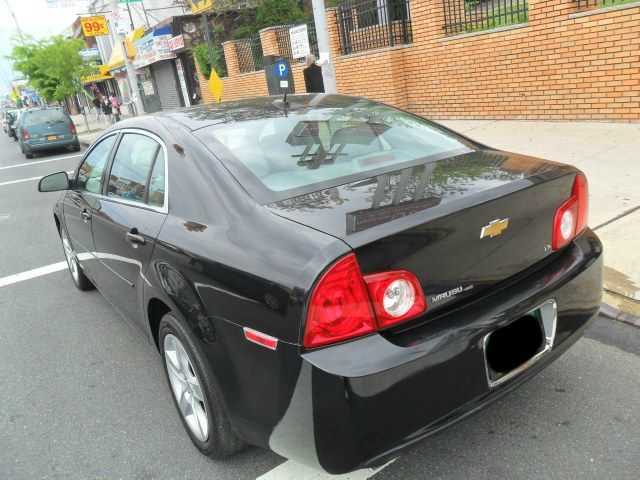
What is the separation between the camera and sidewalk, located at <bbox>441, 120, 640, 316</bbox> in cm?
383

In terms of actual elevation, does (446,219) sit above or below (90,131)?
above

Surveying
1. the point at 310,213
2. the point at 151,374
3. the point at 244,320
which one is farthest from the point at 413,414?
the point at 151,374

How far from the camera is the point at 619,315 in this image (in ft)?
11.4

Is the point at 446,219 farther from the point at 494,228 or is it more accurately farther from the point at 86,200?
the point at 86,200

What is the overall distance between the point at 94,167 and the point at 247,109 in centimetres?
150

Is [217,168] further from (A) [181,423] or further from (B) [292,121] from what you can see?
(A) [181,423]

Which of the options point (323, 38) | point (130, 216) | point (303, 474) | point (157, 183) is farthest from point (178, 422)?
point (323, 38)

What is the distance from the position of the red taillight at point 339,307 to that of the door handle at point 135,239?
1.30m

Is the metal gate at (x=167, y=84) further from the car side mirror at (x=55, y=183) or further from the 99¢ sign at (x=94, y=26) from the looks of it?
the car side mirror at (x=55, y=183)

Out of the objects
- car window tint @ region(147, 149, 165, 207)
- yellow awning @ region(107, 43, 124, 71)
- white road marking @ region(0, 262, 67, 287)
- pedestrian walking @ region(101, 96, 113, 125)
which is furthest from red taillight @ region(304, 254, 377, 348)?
yellow awning @ region(107, 43, 124, 71)

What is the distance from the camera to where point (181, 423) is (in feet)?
9.96

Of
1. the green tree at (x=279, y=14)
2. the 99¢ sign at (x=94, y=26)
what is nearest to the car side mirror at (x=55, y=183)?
the green tree at (x=279, y=14)

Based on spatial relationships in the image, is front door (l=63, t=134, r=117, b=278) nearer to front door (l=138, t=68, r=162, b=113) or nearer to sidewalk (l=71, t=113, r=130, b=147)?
sidewalk (l=71, t=113, r=130, b=147)

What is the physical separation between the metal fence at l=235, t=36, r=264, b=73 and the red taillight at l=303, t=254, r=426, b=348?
15761mm
